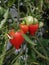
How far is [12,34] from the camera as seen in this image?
3.15 feet

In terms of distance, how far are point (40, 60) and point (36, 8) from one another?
1.18 feet

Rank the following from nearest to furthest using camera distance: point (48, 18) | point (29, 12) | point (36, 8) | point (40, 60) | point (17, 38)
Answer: point (17, 38), point (29, 12), point (36, 8), point (40, 60), point (48, 18)

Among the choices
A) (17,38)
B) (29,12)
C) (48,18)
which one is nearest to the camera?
(17,38)

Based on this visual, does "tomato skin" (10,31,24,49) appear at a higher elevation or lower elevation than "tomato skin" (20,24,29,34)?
lower

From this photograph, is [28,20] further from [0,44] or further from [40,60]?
[40,60]

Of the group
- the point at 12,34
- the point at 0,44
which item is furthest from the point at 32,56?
the point at 12,34

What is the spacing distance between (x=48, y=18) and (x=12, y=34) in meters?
0.65

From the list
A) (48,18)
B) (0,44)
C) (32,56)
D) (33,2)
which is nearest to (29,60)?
(32,56)

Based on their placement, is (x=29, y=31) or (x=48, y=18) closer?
(x=29, y=31)

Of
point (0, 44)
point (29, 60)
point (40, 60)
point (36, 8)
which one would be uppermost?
point (36, 8)

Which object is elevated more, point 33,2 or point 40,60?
point 33,2

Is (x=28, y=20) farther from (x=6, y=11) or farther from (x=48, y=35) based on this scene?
(x=48, y=35)

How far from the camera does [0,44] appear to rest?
120 centimetres

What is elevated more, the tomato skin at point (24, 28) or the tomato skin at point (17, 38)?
the tomato skin at point (24, 28)
